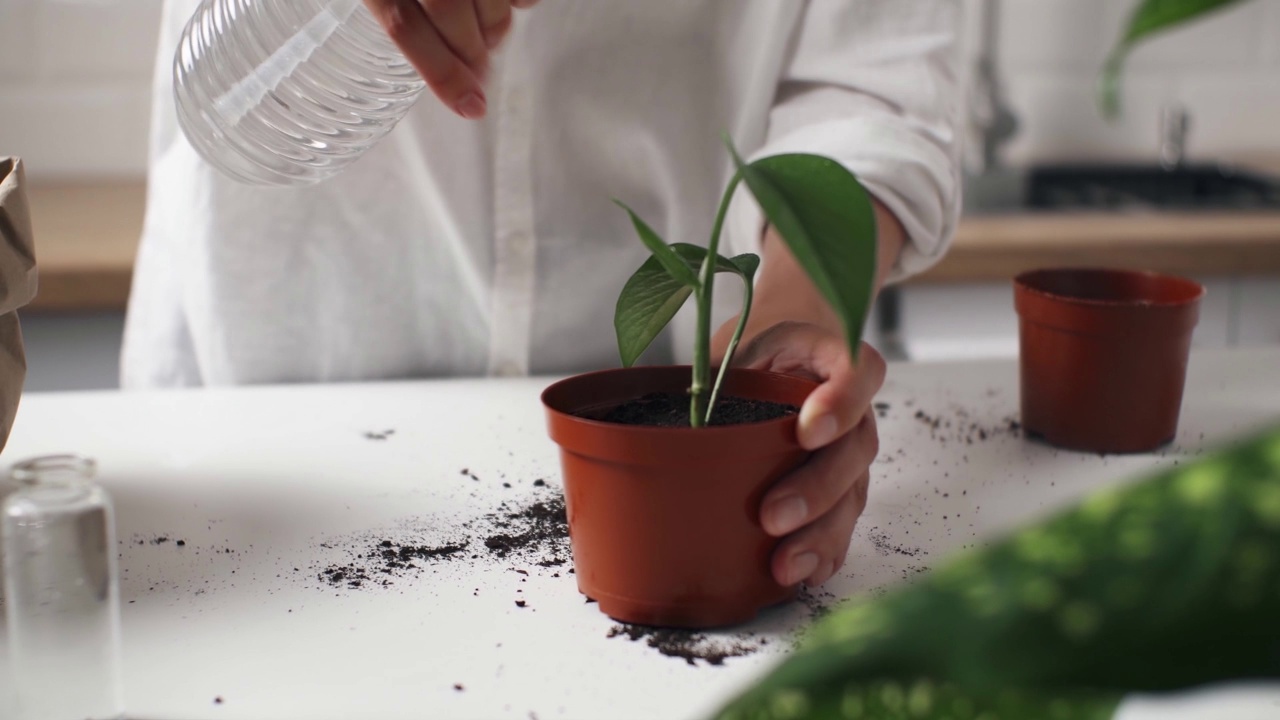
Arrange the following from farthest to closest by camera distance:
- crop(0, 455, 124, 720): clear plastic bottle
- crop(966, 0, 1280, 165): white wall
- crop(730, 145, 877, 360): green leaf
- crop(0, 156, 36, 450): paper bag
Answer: crop(966, 0, 1280, 165): white wall → crop(0, 156, 36, 450): paper bag → crop(0, 455, 124, 720): clear plastic bottle → crop(730, 145, 877, 360): green leaf

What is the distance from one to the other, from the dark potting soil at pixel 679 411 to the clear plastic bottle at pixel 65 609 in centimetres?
22

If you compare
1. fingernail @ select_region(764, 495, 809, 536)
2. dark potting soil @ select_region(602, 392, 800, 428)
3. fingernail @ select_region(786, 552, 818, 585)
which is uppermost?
dark potting soil @ select_region(602, 392, 800, 428)

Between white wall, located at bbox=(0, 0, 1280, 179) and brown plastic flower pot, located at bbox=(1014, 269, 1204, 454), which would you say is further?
white wall, located at bbox=(0, 0, 1280, 179)

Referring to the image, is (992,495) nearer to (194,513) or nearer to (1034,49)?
(194,513)

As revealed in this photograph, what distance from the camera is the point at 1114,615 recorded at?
0.50 ft

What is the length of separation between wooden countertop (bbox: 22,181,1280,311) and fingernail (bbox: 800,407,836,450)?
1.06 metres

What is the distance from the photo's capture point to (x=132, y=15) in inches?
73.0

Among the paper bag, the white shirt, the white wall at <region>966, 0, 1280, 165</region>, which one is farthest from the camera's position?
the white wall at <region>966, 0, 1280, 165</region>

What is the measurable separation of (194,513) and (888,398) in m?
0.53

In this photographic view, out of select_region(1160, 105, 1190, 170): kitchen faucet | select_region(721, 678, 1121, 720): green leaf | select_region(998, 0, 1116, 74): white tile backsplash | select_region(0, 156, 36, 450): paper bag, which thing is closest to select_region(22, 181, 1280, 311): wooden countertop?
select_region(1160, 105, 1190, 170): kitchen faucet

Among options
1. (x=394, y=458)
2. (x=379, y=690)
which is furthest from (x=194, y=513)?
(x=379, y=690)

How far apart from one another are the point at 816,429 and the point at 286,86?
0.44 m

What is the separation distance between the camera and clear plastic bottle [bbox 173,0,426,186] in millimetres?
714

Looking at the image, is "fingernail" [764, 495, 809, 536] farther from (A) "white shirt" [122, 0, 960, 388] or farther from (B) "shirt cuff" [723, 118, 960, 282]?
(A) "white shirt" [122, 0, 960, 388]
